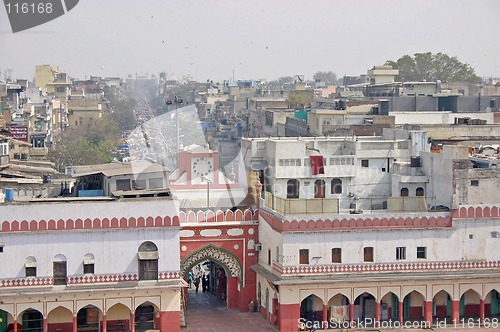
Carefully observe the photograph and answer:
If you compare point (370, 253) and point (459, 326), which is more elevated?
point (370, 253)

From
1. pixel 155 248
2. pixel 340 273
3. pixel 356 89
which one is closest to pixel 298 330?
pixel 340 273

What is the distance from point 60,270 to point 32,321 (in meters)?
1.75

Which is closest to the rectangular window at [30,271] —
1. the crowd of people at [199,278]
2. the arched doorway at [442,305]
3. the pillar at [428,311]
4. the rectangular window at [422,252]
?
the crowd of people at [199,278]

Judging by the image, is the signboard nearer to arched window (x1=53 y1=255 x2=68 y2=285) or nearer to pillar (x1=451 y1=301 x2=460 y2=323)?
arched window (x1=53 y1=255 x2=68 y2=285)

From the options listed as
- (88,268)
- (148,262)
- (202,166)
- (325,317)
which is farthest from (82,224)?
(325,317)

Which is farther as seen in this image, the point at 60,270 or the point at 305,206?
the point at 305,206

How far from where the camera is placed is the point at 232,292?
1288 inches

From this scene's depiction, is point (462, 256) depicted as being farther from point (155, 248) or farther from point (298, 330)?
point (155, 248)

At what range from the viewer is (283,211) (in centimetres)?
3028

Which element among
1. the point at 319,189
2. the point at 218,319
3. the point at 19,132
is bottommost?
the point at 218,319

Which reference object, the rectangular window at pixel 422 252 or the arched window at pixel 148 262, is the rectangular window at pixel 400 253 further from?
the arched window at pixel 148 262

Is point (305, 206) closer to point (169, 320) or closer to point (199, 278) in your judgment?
point (169, 320)

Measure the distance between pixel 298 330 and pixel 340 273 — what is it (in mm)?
2061

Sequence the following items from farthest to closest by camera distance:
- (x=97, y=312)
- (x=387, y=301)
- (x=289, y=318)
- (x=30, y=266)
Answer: (x=387, y=301), (x=289, y=318), (x=97, y=312), (x=30, y=266)
